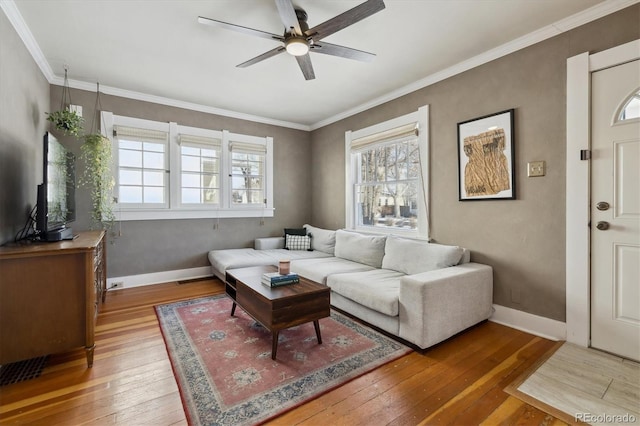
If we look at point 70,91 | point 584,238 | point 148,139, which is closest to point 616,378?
point 584,238

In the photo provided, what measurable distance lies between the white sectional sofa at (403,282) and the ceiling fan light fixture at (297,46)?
6.56 feet

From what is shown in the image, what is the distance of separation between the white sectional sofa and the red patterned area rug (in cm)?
19

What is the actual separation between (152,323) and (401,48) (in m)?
3.56

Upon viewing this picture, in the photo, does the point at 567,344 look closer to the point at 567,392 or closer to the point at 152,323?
the point at 567,392

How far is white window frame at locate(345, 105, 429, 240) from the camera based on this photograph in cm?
340

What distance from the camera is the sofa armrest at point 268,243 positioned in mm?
4590

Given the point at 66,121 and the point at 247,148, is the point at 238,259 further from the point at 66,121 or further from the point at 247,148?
the point at 66,121

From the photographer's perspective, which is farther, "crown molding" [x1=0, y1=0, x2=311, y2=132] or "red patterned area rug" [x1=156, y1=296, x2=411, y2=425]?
"crown molding" [x1=0, y1=0, x2=311, y2=132]

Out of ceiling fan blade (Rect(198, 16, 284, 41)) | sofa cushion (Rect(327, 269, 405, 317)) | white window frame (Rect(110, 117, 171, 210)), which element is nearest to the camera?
ceiling fan blade (Rect(198, 16, 284, 41))

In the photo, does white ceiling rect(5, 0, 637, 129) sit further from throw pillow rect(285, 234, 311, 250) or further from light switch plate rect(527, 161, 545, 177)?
throw pillow rect(285, 234, 311, 250)

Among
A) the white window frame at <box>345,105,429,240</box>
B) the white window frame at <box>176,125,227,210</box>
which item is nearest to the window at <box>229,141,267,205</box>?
the white window frame at <box>176,125,227,210</box>


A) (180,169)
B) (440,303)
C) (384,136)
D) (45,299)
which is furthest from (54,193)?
(384,136)

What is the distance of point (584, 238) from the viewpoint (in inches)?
89.2

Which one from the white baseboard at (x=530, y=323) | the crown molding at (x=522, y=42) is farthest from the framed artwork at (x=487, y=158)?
the white baseboard at (x=530, y=323)
